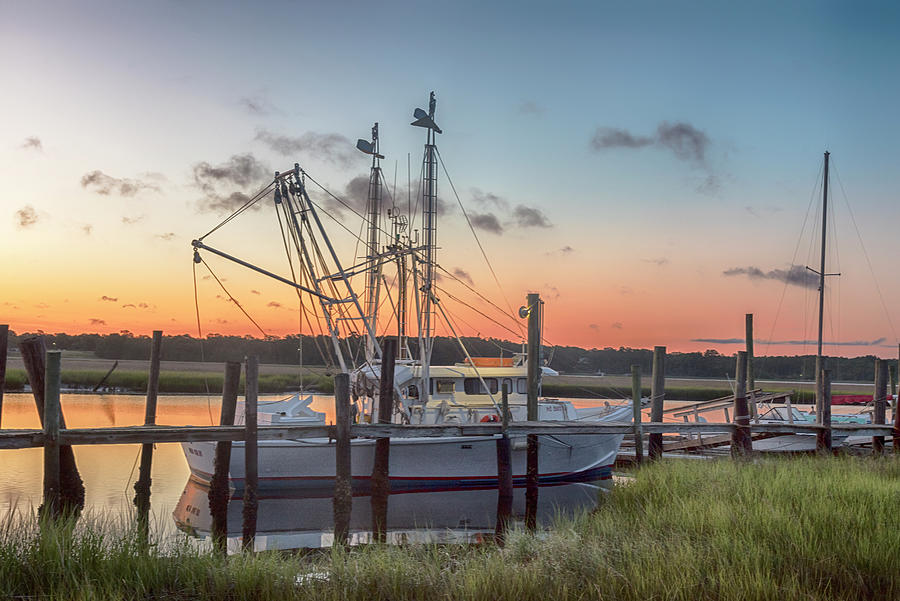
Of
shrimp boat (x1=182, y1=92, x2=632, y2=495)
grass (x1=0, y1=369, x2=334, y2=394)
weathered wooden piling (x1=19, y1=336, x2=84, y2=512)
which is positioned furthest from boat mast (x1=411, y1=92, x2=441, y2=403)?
grass (x1=0, y1=369, x2=334, y2=394)

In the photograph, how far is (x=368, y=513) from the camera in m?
17.4

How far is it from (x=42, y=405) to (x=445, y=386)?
1035 cm

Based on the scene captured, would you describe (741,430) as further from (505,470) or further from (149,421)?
(149,421)

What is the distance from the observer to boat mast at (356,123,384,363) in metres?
20.7

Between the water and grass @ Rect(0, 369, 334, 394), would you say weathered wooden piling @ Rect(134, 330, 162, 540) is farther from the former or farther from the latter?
grass @ Rect(0, 369, 334, 394)

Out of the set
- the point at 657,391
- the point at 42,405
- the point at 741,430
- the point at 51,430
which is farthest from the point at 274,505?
the point at 741,430

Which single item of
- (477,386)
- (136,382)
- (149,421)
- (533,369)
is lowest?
(136,382)

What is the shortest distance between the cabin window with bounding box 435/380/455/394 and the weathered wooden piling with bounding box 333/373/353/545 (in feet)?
21.5

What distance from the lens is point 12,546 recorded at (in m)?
7.60

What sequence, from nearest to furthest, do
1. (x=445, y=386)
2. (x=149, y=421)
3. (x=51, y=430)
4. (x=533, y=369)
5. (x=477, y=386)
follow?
(x=51, y=430) < (x=149, y=421) < (x=533, y=369) < (x=445, y=386) < (x=477, y=386)

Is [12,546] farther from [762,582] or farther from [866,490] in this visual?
[866,490]

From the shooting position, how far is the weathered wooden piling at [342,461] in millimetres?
14398

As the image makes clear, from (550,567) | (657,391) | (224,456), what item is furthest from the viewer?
(657,391)

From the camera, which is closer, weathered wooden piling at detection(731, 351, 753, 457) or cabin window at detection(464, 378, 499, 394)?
weathered wooden piling at detection(731, 351, 753, 457)
